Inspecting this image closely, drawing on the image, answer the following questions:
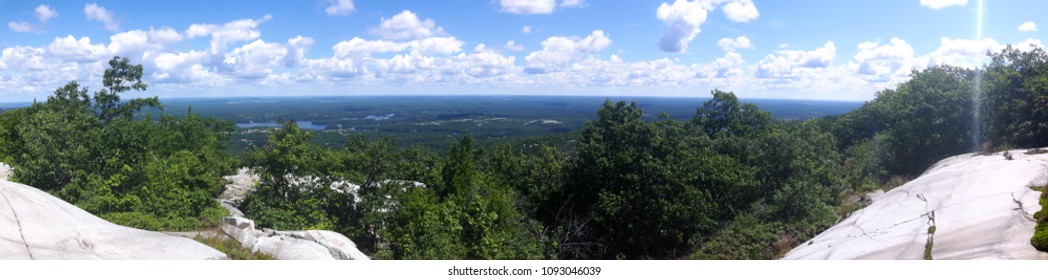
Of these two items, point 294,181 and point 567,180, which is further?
point 567,180

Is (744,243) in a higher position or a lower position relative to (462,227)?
lower

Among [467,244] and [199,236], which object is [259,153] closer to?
[199,236]

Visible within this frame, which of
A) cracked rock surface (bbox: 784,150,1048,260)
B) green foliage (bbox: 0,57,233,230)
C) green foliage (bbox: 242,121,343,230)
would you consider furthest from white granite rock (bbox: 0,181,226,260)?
cracked rock surface (bbox: 784,150,1048,260)

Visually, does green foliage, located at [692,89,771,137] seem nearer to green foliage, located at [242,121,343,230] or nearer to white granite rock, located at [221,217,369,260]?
green foliage, located at [242,121,343,230]

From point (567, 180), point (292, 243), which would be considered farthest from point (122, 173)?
point (567, 180)

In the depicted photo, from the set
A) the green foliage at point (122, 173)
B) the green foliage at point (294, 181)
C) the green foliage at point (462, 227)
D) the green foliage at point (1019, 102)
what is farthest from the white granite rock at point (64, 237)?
the green foliage at point (1019, 102)

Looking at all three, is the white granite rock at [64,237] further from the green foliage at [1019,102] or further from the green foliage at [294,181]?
the green foliage at [1019,102]

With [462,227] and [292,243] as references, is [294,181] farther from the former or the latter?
[292,243]
